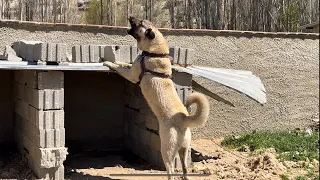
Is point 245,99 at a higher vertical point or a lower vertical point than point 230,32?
lower

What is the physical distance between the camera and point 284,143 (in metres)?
8.38

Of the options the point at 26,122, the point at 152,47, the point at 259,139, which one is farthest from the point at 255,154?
the point at 26,122

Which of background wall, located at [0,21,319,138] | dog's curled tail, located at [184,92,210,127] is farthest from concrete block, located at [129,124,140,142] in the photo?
dog's curled tail, located at [184,92,210,127]

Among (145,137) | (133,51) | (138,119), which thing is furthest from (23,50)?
(145,137)

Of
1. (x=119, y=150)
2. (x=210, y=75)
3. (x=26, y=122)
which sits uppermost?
(x=210, y=75)

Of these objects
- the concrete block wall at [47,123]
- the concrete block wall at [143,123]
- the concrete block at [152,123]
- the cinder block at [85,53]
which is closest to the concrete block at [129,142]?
the concrete block wall at [143,123]

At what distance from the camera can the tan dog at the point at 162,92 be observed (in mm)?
5629

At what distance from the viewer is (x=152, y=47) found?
5.71 metres

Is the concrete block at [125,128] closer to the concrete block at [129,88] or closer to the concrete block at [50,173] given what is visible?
the concrete block at [129,88]

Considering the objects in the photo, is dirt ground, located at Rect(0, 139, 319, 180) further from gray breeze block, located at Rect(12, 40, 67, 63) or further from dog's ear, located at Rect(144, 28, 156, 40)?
dog's ear, located at Rect(144, 28, 156, 40)

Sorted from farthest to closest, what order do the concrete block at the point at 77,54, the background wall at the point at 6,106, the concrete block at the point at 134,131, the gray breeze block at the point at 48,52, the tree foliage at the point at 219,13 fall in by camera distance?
the tree foliage at the point at 219,13 < the background wall at the point at 6,106 < the concrete block at the point at 134,131 < the concrete block at the point at 77,54 < the gray breeze block at the point at 48,52

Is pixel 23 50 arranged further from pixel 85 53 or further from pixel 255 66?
pixel 255 66

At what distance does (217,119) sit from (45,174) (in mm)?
4061

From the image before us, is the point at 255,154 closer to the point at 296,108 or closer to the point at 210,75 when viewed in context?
the point at 210,75
